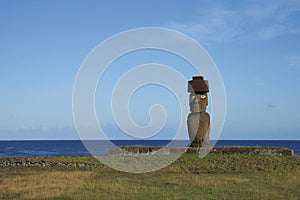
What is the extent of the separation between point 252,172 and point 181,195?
9.89m

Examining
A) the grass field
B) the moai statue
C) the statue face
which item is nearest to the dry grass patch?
the grass field

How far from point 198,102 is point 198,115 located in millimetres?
1205

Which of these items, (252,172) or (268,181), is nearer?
(268,181)

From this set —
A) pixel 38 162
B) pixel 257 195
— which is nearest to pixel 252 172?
pixel 257 195

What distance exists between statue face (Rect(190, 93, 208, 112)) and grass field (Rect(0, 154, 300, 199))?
28.2 feet

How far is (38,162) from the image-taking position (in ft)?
108

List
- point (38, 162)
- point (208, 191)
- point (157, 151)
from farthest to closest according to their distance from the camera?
point (157, 151), point (38, 162), point (208, 191)

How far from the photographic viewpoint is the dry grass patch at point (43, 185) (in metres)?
17.8

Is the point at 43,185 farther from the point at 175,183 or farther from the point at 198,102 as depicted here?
the point at 198,102

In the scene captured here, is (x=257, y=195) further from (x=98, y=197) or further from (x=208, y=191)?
(x=98, y=197)

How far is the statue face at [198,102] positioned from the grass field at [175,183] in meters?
8.59

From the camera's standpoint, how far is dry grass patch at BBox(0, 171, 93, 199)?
58.2 ft

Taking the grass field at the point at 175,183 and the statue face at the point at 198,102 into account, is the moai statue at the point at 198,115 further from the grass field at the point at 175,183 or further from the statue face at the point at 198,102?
the grass field at the point at 175,183

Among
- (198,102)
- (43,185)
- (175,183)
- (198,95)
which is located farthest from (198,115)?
(43,185)
